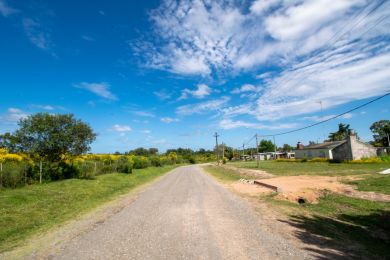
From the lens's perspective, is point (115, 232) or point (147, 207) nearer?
point (115, 232)

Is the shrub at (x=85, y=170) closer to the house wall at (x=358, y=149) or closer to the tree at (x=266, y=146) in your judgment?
the house wall at (x=358, y=149)

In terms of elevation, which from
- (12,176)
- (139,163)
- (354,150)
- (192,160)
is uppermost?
(192,160)

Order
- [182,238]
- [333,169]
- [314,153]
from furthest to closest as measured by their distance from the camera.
Answer: 1. [314,153]
2. [333,169]
3. [182,238]

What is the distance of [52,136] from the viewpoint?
74.4 feet

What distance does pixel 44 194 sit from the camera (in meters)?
15.4

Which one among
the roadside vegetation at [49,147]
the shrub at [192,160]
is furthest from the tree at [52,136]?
the shrub at [192,160]

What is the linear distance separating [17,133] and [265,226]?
2139cm

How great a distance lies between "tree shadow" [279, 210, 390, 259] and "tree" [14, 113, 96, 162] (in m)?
20.2

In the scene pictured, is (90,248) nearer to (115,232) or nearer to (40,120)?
(115,232)

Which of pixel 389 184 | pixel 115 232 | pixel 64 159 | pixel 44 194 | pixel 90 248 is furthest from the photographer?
pixel 64 159

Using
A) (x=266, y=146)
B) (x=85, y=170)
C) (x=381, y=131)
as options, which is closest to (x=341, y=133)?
(x=381, y=131)

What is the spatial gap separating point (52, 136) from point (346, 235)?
72.7 ft

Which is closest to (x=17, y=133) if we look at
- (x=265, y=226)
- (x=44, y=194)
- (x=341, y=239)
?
(x=44, y=194)

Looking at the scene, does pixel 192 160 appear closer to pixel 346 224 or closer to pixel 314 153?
pixel 314 153
